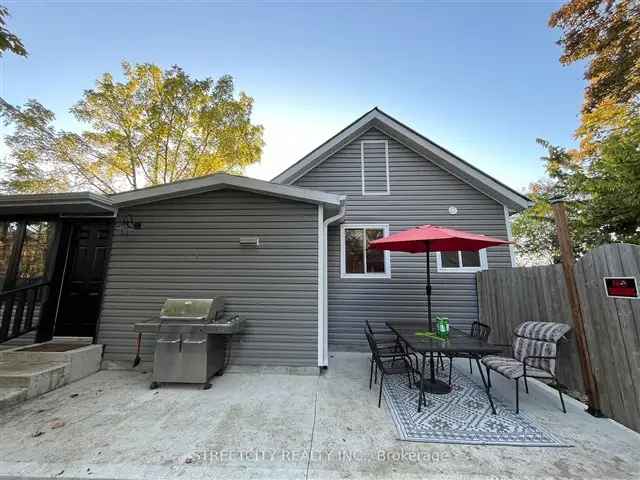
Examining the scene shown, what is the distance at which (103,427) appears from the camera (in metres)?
2.46

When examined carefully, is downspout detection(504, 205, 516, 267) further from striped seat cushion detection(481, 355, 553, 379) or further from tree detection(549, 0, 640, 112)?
tree detection(549, 0, 640, 112)

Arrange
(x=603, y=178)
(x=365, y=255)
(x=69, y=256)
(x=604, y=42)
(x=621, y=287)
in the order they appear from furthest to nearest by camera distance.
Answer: (x=604, y=42) < (x=603, y=178) < (x=365, y=255) < (x=69, y=256) < (x=621, y=287)

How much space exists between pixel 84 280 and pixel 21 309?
2.91 ft

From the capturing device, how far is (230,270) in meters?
4.28

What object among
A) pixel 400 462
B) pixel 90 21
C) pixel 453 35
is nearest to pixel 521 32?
pixel 453 35

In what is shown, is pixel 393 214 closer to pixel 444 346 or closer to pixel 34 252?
pixel 444 346

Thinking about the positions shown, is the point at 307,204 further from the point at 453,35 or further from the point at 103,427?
the point at 453,35

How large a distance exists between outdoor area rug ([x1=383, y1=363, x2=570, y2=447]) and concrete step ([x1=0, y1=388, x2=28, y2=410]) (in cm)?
458

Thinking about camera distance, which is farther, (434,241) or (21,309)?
(21,309)

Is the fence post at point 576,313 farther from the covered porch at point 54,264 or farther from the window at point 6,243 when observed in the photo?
the window at point 6,243

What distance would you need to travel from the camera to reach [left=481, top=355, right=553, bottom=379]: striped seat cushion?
2.83 metres

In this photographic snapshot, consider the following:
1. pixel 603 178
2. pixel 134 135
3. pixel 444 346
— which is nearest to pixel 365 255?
pixel 444 346

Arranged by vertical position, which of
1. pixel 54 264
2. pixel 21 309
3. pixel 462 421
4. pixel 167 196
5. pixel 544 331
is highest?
pixel 167 196

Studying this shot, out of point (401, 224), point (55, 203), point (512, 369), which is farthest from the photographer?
point (401, 224)
